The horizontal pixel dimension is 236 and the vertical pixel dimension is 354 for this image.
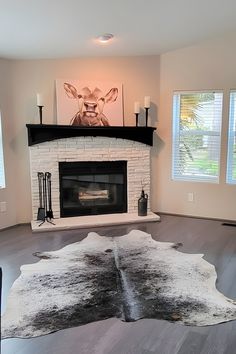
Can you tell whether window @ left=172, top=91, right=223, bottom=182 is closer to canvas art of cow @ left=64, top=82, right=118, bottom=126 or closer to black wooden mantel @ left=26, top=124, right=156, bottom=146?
black wooden mantel @ left=26, top=124, right=156, bottom=146

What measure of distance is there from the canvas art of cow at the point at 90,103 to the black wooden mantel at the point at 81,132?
0.12 metres

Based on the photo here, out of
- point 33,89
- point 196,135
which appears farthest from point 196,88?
point 33,89

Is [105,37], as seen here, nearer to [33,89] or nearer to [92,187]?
[33,89]

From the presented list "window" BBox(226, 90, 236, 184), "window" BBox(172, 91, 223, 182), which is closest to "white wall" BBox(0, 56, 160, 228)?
"window" BBox(172, 91, 223, 182)

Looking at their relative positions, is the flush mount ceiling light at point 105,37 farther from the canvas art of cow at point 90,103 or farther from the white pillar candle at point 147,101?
the white pillar candle at point 147,101

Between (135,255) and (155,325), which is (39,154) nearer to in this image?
(135,255)

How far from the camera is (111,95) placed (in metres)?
4.71

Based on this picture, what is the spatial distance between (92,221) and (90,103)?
1720mm

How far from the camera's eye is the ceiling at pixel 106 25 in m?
2.94

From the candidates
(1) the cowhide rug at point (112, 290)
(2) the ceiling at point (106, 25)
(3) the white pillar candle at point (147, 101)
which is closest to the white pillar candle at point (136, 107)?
(3) the white pillar candle at point (147, 101)

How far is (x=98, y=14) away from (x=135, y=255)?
98.3 inches

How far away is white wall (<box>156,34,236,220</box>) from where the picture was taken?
450 centimetres

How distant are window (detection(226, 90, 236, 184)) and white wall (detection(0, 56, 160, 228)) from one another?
4.17 ft

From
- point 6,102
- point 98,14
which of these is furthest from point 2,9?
point 6,102
